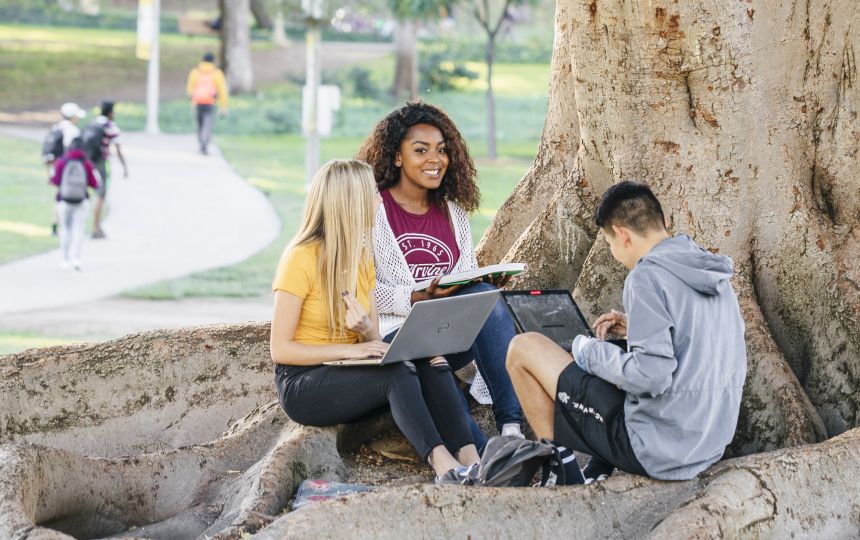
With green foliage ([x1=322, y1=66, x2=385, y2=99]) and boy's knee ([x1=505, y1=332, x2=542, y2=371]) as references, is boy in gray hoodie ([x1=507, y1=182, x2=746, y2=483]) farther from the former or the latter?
green foliage ([x1=322, y1=66, x2=385, y2=99])

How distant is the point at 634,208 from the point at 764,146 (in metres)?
1.41

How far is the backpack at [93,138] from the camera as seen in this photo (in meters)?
14.7

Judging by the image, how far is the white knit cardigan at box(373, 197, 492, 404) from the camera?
5.74 m

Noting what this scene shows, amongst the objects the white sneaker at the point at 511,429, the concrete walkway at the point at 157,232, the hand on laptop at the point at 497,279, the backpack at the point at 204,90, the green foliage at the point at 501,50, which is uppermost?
the green foliage at the point at 501,50

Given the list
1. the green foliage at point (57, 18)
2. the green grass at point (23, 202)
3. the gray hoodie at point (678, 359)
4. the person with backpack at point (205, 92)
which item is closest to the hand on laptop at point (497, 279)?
the gray hoodie at point (678, 359)

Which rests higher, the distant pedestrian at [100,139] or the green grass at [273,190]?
the distant pedestrian at [100,139]

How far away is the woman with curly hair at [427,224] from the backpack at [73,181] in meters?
8.28

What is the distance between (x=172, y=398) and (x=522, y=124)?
29.7m

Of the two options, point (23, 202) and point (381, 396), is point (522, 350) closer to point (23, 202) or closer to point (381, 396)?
point (381, 396)

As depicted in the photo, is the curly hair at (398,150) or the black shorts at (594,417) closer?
the black shorts at (594,417)

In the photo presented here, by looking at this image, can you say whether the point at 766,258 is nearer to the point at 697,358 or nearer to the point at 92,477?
the point at 697,358

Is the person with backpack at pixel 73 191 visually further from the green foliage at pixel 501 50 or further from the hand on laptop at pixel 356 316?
the green foliage at pixel 501 50

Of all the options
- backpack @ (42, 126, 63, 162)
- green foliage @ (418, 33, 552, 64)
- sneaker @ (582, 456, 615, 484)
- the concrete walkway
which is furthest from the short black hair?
green foliage @ (418, 33, 552, 64)

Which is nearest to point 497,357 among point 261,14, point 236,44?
point 236,44
